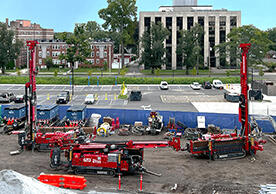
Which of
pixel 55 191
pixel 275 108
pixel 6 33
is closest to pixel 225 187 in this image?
pixel 55 191

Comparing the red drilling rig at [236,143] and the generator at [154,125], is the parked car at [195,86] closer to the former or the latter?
the generator at [154,125]

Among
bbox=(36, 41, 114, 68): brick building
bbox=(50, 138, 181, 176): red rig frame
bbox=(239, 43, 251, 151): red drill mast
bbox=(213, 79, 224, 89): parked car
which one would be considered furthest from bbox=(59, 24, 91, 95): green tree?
bbox=(50, 138, 181, 176): red rig frame

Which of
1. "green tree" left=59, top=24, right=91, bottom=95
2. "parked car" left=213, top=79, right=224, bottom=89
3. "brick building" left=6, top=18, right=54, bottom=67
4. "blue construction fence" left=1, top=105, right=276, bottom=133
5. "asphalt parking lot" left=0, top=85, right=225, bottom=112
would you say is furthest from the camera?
"brick building" left=6, top=18, right=54, bottom=67

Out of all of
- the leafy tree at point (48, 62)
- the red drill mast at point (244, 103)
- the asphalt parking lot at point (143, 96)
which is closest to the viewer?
the red drill mast at point (244, 103)

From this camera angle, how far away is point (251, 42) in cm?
8569

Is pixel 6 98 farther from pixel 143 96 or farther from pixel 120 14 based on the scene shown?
pixel 120 14

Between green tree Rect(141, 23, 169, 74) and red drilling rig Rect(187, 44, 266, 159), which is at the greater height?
green tree Rect(141, 23, 169, 74)

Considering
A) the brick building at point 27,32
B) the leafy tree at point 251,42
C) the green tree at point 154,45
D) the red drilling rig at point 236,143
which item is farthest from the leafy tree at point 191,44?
the red drilling rig at point 236,143

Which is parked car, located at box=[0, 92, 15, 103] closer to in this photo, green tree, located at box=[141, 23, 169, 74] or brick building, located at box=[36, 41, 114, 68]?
green tree, located at box=[141, 23, 169, 74]

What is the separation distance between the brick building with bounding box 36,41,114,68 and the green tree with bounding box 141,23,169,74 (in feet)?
67.9

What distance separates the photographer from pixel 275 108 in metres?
47.4

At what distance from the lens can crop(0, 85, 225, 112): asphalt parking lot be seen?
49250 mm

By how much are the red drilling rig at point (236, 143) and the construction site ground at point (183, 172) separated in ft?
1.78

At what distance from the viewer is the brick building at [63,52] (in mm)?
110000
